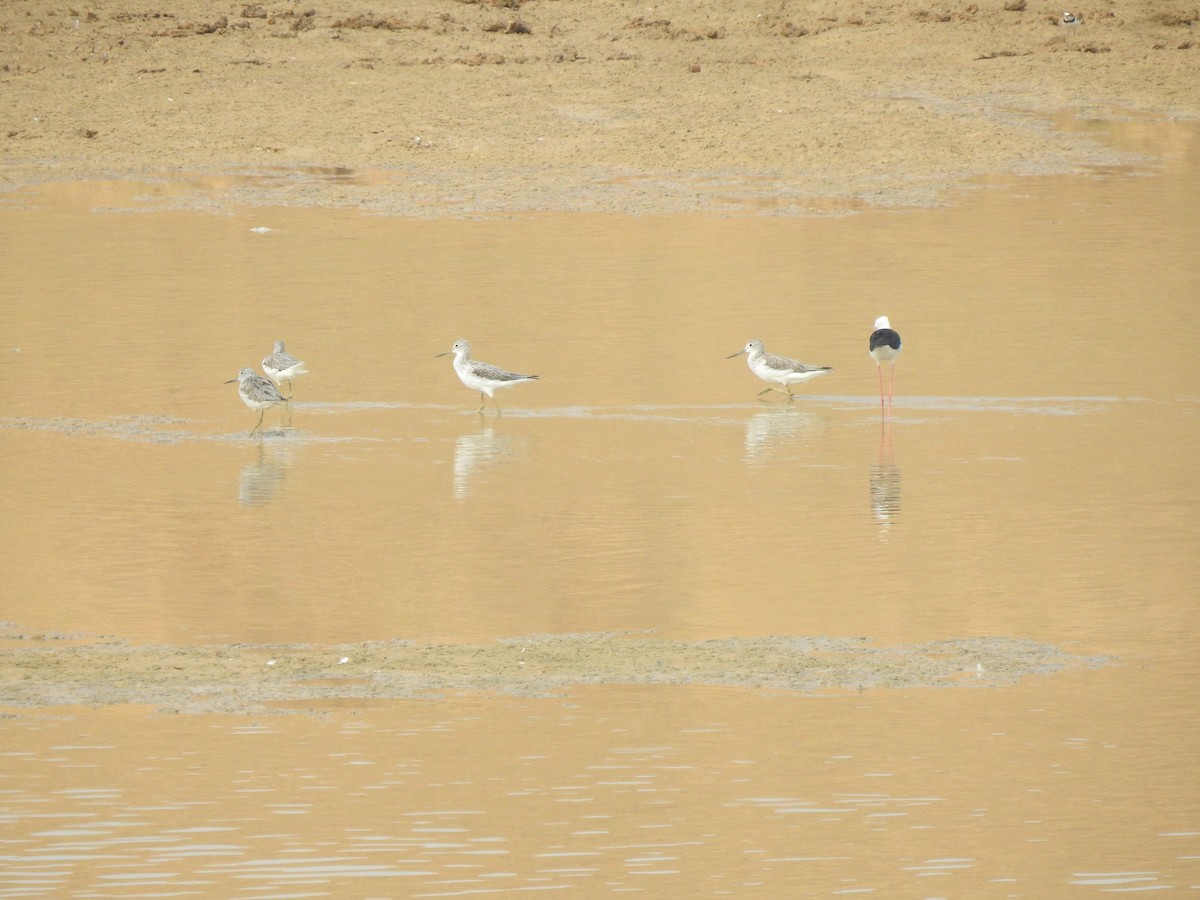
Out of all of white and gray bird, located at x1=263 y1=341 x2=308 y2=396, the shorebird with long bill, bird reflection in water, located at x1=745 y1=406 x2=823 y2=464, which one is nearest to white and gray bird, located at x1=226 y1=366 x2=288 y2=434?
white and gray bird, located at x1=263 y1=341 x2=308 y2=396

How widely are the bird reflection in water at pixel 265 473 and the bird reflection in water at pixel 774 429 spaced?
9.36 feet

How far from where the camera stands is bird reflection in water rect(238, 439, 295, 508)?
41.2ft

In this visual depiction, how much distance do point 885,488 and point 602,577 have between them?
9.11 feet

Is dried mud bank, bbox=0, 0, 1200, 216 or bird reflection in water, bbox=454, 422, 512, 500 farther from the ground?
dried mud bank, bbox=0, 0, 1200, 216

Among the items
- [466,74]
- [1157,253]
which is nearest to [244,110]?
[466,74]

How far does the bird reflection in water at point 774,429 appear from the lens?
14.1 meters

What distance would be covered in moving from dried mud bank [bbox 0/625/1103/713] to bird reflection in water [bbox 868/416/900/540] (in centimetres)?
240

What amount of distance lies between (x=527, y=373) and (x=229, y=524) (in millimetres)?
5099

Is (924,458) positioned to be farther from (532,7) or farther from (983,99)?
(532,7)

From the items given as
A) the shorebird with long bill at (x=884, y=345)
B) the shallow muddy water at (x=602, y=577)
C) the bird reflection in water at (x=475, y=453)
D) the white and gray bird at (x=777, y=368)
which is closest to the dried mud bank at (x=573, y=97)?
the shallow muddy water at (x=602, y=577)

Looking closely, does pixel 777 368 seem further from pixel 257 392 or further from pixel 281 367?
pixel 257 392

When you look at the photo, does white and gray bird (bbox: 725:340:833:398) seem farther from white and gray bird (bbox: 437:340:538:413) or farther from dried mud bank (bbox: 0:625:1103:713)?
dried mud bank (bbox: 0:625:1103:713)

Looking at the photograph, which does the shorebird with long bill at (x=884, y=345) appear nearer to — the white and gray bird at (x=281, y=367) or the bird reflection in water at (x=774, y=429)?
the bird reflection in water at (x=774, y=429)

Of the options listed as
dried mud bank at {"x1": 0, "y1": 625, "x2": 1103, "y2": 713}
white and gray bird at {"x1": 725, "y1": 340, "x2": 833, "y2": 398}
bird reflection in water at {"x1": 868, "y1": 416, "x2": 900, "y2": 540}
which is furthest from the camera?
white and gray bird at {"x1": 725, "y1": 340, "x2": 833, "y2": 398}
